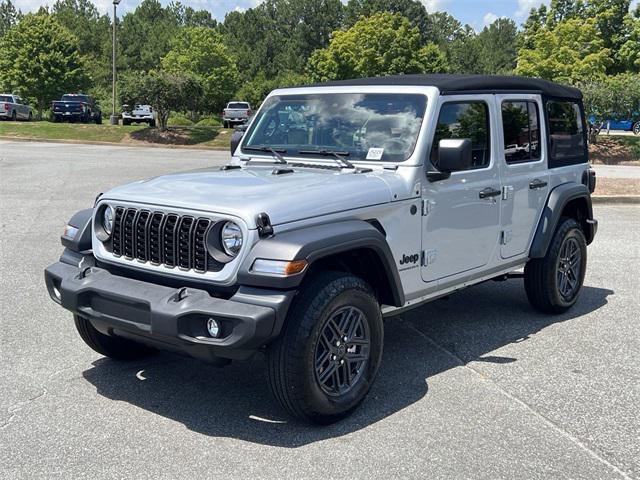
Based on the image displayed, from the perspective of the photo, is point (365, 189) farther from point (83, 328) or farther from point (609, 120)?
point (609, 120)

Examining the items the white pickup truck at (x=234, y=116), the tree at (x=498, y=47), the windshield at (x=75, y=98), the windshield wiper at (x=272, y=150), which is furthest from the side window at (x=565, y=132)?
the tree at (x=498, y=47)

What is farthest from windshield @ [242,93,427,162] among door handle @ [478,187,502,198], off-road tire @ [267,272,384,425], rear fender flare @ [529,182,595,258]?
rear fender flare @ [529,182,595,258]

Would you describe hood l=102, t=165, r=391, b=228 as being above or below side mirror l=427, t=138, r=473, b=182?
below

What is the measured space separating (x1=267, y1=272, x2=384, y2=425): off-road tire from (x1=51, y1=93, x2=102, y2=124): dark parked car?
126 ft

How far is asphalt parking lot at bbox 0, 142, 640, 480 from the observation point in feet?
11.6

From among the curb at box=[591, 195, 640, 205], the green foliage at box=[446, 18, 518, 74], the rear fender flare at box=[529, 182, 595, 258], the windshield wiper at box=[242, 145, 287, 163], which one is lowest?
the curb at box=[591, 195, 640, 205]

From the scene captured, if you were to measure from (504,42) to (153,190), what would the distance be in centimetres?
11117

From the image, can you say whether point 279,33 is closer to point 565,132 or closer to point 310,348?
point 565,132

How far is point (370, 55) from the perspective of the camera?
151 ft

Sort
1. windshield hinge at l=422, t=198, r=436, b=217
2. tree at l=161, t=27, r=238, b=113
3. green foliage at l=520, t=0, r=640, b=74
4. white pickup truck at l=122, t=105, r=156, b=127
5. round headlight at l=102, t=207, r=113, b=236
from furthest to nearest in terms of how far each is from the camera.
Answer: tree at l=161, t=27, r=238, b=113, white pickup truck at l=122, t=105, r=156, b=127, green foliage at l=520, t=0, r=640, b=74, windshield hinge at l=422, t=198, r=436, b=217, round headlight at l=102, t=207, r=113, b=236

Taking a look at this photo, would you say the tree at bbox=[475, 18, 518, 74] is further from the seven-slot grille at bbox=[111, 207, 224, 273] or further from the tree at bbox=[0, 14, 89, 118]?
the seven-slot grille at bbox=[111, 207, 224, 273]

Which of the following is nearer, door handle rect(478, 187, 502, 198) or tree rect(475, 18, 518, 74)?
door handle rect(478, 187, 502, 198)

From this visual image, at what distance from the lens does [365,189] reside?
13.9ft

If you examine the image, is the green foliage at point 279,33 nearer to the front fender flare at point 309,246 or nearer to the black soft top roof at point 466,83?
the black soft top roof at point 466,83
